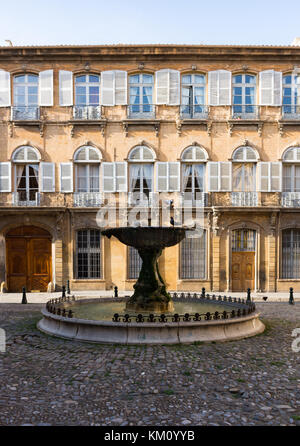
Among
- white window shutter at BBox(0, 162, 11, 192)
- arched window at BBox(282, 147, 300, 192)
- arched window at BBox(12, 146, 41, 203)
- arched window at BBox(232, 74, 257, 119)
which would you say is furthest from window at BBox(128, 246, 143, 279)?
arched window at BBox(232, 74, 257, 119)

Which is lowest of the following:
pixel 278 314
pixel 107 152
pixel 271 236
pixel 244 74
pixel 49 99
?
pixel 278 314

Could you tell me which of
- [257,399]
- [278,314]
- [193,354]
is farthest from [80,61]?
[257,399]

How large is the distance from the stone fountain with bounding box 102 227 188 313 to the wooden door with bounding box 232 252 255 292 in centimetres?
930

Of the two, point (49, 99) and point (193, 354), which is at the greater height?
point (49, 99)

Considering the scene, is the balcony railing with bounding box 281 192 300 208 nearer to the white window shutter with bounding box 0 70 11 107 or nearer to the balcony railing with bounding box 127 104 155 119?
the balcony railing with bounding box 127 104 155 119

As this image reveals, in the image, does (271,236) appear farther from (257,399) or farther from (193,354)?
(257,399)

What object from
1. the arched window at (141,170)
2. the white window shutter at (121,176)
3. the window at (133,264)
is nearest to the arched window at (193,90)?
the arched window at (141,170)

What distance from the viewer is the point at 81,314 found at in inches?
385

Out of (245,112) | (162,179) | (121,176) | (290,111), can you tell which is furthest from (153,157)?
(290,111)

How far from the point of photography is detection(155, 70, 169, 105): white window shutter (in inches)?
729

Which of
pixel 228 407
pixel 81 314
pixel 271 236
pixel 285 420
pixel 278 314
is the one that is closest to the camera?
pixel 285 420

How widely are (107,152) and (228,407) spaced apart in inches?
604

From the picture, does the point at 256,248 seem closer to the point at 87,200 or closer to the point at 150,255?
the point at 87,200

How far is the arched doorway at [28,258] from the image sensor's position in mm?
18500
